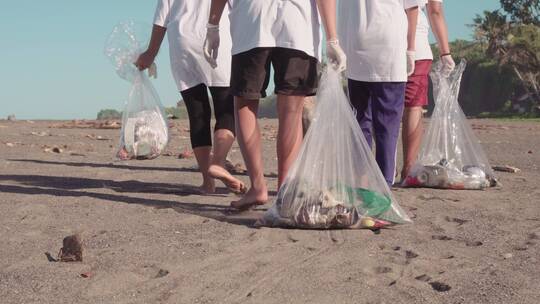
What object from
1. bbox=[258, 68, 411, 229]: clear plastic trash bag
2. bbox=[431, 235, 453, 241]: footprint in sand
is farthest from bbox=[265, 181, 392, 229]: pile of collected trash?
bbox=[431, 235, 453, 241]: footprint in sand

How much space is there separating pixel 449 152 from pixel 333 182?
2.15m

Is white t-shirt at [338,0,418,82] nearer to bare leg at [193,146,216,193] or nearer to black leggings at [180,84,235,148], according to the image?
black leggings at [180,84,235,148]

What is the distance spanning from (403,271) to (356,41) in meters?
2.01

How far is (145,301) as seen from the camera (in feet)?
8.22

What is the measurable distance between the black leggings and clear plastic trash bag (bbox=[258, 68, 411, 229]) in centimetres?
110

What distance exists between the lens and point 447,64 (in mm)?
5617

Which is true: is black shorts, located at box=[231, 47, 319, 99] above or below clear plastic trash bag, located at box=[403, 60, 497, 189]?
above

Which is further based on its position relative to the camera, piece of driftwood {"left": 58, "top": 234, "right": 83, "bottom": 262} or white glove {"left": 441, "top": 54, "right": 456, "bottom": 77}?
white glove {"left": 441, "top": 54, "right": 456, "bottom": 77}

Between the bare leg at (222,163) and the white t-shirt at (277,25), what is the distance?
86 cm

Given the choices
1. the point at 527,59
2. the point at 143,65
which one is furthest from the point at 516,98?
the point at 143,65

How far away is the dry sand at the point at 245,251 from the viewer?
2.61 m

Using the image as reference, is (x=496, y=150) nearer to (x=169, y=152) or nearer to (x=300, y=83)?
(x=169, y=152)

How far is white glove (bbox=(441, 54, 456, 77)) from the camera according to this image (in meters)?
5.59

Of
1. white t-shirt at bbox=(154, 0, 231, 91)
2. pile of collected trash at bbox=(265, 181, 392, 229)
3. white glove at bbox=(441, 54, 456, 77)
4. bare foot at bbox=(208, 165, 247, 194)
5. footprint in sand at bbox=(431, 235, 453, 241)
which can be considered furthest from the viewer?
white glove at bbox=(441, 54, 456, 77)
